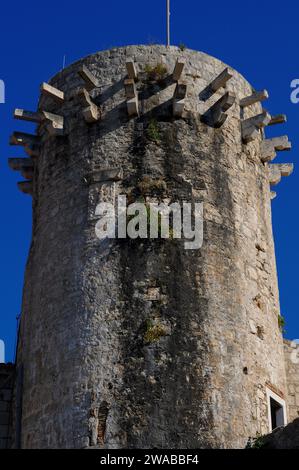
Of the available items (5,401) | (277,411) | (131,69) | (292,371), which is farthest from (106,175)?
(292,371)

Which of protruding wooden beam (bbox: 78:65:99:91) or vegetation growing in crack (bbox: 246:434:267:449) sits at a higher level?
protruding wooden beam (bbox: 78:65:99:91)

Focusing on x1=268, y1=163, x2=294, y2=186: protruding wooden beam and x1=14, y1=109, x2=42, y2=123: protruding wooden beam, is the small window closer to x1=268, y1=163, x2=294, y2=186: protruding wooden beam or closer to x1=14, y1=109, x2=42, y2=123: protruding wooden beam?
x1=268, y1=163, x2=294, y2=186: protruding wooden beam

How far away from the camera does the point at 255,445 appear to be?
15695 millimetres

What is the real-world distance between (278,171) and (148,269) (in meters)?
3.48

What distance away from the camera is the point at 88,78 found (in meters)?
17.6

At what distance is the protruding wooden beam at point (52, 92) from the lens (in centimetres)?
1788

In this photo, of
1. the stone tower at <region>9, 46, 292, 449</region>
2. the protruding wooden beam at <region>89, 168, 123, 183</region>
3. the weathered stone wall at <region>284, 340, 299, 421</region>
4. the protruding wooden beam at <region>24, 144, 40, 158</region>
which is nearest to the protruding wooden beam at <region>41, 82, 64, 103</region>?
the stone tower at <region>9, 46, 292, 449</region>

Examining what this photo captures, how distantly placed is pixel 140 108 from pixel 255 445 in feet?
15.5

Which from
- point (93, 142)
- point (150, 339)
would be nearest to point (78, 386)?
point (150, 339)

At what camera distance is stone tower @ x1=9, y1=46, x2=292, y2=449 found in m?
15.7

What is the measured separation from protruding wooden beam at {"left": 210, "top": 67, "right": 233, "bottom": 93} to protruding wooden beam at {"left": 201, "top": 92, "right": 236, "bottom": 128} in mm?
215

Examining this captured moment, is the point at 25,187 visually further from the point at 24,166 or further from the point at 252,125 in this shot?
the point at 252,125

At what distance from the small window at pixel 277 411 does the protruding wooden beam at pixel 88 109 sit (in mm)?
4260

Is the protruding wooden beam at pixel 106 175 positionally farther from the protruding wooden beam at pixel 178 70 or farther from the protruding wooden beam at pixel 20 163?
the protruding wooden beam at pixel 20 163
